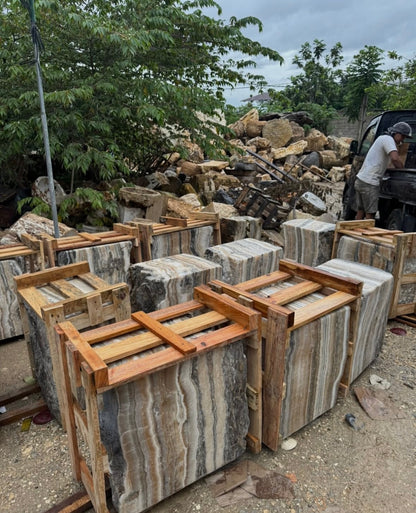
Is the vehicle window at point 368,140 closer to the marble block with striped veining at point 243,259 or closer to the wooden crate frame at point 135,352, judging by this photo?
the marble block with striped veining at point 243,259

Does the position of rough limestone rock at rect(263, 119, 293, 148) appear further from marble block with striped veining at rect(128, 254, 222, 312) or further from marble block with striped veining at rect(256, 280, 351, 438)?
marble block with striped veining at rect(256, 280, 351, 438)

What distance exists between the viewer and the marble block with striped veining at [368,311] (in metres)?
2.80

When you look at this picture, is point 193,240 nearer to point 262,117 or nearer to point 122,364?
point 122,364

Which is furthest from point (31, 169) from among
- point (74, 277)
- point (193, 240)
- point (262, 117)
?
point (262, 117)

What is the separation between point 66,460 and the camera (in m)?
2.32

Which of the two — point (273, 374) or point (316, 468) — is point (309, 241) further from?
point (316, 468)

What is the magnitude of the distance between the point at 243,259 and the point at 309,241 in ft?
4.06

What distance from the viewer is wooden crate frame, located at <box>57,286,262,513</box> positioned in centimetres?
162

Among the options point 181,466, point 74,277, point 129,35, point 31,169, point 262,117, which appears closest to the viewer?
point 181,466

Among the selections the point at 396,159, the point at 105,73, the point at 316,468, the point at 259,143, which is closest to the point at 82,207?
the point at 105,73

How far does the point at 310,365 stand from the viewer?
7.79 feet

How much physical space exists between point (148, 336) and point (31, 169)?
22.3 ft

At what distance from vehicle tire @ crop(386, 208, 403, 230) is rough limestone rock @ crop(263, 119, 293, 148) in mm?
11440

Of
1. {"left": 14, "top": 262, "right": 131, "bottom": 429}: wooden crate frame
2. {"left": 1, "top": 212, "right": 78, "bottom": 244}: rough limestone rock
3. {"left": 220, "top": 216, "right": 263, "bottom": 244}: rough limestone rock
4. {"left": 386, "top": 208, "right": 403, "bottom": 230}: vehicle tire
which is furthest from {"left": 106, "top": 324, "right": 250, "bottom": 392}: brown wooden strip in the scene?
{"left": 386, "top": 208, "right": 403, "bottom": 230}: vehicle tire
